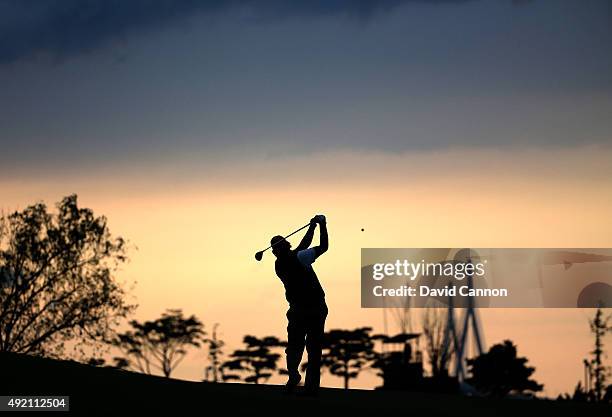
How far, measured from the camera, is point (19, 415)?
15273mm

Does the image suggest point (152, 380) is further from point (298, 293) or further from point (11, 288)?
point (11, 288)

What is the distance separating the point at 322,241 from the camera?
18.7 meters

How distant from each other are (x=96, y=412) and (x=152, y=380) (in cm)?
364

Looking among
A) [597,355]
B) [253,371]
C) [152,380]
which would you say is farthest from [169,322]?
[152,380]

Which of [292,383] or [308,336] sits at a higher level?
[308,336]

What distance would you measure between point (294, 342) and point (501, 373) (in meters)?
69.2

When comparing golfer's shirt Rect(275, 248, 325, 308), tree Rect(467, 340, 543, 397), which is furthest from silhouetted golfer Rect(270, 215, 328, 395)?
tree Rect(467, 340, 543, 397)

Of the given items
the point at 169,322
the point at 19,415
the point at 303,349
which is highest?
the point at 169,322

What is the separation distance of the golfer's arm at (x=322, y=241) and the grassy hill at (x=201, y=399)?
7.53 feet

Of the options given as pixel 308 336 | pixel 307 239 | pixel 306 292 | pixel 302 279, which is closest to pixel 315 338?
pixel 308 336

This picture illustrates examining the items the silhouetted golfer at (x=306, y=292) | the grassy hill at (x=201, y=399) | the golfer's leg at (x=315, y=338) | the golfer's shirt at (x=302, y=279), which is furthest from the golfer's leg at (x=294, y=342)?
the grassy hill at (x=201, y=399)

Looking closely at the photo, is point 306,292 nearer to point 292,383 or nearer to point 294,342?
point 294,342

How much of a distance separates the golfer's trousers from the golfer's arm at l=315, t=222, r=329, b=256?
2.64 feet

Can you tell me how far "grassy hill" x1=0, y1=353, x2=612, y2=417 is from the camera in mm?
16719
